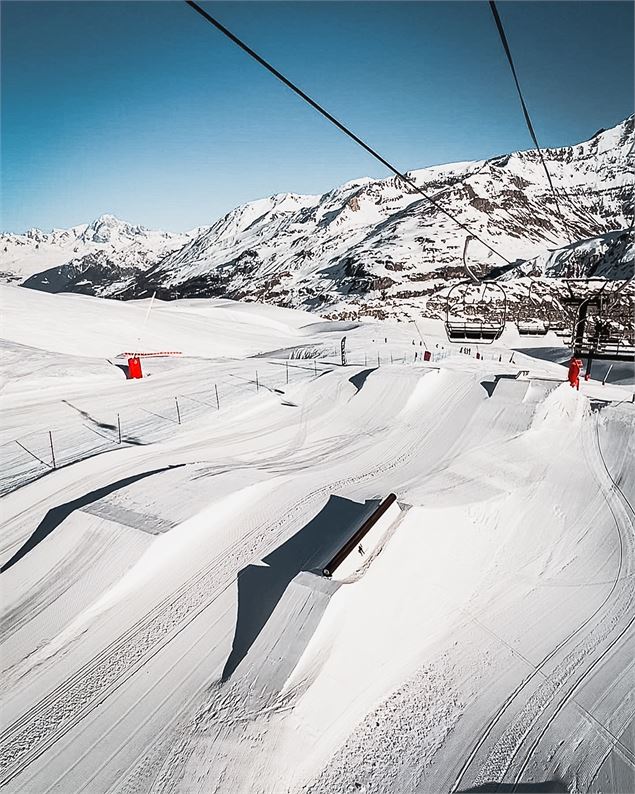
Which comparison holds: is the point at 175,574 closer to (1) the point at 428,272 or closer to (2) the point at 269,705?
(2) the point at 269,705

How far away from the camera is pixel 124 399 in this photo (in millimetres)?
16156

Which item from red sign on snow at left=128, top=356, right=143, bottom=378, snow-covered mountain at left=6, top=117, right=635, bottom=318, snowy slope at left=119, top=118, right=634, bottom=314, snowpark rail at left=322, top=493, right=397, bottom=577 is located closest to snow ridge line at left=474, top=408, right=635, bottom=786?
snowpark rail at left=322, top=493, right=397, bottom=577

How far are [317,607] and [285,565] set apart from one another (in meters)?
1.50

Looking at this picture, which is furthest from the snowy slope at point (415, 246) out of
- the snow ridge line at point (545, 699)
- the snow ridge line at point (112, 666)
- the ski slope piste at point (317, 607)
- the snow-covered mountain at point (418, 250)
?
the snow ridge line at point (112, 666)

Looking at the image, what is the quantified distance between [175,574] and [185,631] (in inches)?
44.6

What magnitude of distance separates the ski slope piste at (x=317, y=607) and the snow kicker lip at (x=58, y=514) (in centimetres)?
9

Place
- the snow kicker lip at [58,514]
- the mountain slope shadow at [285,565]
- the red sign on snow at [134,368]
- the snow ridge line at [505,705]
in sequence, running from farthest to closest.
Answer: the red sign on snow at [134,368]
the snow kicker lip at [58,514]
the mountain slope shadow at [285,565]
the snow ridge line at [505,705]

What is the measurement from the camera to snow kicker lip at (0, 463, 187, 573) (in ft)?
24.7

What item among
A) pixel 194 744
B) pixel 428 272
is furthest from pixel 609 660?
pixel 428 272

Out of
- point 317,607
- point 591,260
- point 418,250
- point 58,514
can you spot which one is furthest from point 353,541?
point 418,250

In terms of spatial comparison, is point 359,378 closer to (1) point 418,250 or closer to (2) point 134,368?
(2) point 134,368

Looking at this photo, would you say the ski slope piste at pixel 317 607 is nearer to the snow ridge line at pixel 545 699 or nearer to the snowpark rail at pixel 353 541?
the snow ridge line at pixel 545 699

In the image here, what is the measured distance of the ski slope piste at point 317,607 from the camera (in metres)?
4.88

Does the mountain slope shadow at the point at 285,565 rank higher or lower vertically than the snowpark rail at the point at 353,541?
lower
